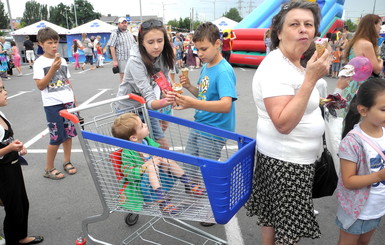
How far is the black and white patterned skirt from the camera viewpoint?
171 cm

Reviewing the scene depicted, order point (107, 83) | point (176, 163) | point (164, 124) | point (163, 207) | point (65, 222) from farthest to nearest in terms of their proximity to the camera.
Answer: point (107, 83), point (65, 222), point (164, 124), point (163, 207), point (176, 163)

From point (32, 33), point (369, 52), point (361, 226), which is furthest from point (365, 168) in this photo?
point (32, 33)

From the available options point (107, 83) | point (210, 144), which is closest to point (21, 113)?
point (107, 83)

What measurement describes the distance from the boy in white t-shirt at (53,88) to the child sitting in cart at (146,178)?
1.77 meters

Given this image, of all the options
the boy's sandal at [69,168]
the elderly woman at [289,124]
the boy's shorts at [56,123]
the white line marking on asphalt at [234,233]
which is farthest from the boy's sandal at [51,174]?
the elderly woman at [289,124]

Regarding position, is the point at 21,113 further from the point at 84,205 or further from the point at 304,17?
the point at 304,17

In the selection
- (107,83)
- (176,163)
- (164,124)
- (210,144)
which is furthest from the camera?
(107,83)

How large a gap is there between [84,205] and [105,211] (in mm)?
1217

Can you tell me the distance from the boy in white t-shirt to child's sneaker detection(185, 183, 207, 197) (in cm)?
228

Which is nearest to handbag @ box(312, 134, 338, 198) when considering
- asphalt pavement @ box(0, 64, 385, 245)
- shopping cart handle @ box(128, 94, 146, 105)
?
asphalt pavement @ box(0, 64, 385, 245)

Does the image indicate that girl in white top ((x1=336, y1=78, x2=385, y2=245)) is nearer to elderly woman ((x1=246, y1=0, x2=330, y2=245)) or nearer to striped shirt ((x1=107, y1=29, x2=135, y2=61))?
elderly woman ((x1=246, y1=0, x2=330, y2=245))

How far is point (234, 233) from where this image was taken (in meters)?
2.74

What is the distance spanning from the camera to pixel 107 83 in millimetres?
11039

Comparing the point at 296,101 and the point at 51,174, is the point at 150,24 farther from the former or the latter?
the point at 51,174
